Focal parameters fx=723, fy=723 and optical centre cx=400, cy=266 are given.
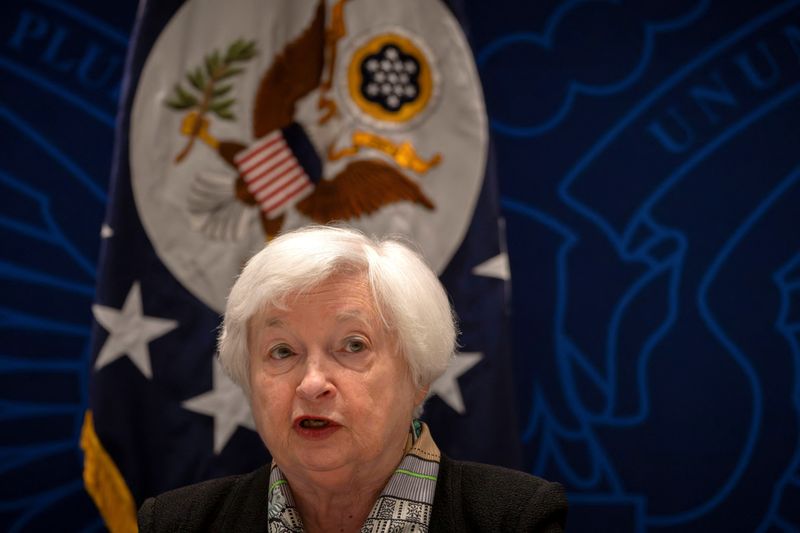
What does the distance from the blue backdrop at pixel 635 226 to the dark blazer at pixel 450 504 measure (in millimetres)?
1144

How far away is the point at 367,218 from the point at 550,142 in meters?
0.81

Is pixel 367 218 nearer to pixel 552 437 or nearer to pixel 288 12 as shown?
pixel 288 12

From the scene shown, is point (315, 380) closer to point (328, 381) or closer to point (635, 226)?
point (328, 381)

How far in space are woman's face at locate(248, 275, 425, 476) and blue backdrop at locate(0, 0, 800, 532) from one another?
1316 millimetres

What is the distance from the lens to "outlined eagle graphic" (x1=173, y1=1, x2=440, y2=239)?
2232 millimetres

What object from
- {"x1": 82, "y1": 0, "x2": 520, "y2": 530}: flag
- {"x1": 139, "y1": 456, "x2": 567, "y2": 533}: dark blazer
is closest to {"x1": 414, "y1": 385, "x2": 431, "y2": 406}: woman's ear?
{"x1": 139, "y1": 456, "x2": 567, "y2": 533}: dark blazer

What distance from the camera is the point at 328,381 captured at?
1.34m

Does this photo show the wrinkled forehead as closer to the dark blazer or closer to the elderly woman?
the elderly woman

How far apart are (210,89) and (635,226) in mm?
1544

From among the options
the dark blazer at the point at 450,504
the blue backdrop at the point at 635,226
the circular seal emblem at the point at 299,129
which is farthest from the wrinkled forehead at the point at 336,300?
the blue backdrop at the point at 635,226

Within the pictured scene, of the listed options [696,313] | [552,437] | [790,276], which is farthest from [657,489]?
[790,276]

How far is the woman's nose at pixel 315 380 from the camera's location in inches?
52.1

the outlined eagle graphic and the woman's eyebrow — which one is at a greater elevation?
the outlined eagle graphic

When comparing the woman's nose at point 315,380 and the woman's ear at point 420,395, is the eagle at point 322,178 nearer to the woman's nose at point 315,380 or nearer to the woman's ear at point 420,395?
the woman's ear at point 420,395
